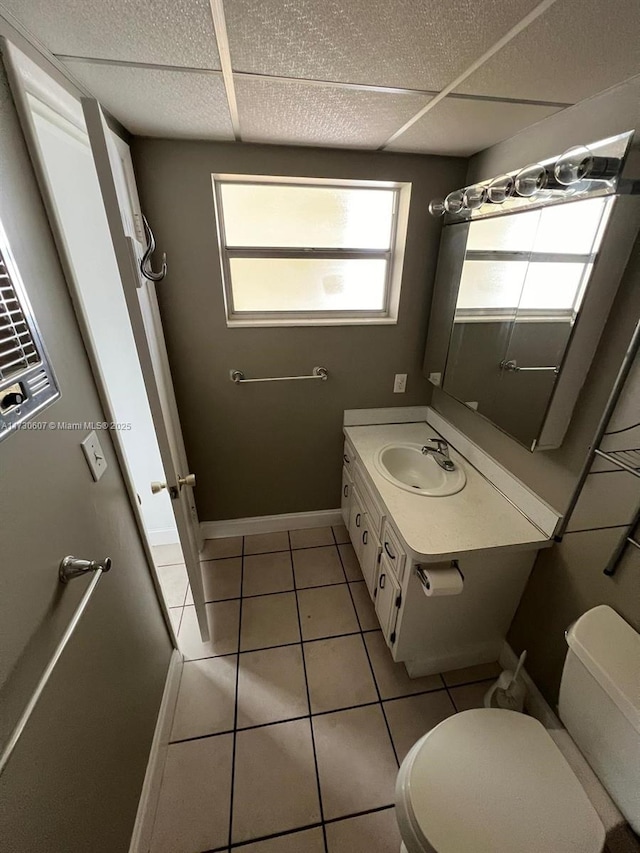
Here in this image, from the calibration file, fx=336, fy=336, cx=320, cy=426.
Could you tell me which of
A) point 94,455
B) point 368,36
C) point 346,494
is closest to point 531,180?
point 368,36

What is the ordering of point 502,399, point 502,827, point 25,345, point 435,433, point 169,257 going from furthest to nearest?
point 435,433 → point 169,257 → point 502,399 → point 502,827 → point 25,345

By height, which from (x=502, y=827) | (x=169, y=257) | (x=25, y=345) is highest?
(x=169, y=257)

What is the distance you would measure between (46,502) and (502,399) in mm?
1471

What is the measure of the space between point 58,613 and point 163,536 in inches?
58.8

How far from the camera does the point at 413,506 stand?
134 cm

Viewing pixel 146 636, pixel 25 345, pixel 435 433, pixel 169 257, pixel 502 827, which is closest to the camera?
pixel 25 345

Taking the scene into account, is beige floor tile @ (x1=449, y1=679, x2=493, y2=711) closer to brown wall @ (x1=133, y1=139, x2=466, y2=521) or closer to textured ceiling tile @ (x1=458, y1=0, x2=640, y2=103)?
brown wall @ (x1=133, y1=139, x2=466, y2=521)

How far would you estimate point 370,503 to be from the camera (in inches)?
63.2

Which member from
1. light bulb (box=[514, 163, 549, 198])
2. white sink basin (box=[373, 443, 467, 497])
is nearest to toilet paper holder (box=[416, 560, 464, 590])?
white sink basin (box=[373, 443, 467, 497])

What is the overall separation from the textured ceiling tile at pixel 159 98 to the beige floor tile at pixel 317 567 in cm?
210

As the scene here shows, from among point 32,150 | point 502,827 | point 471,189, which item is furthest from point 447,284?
point 502,827

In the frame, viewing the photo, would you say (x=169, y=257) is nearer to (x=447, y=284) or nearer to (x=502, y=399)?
(x=447, y=284)

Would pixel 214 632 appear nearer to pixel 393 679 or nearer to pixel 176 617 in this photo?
pixel 176 617

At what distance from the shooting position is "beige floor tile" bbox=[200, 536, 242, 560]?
2.10 m
